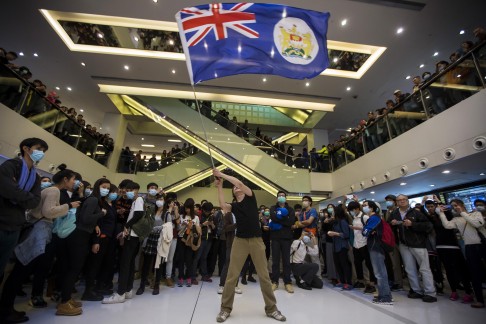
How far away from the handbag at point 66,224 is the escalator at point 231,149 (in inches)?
298

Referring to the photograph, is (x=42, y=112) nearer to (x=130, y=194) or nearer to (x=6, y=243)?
(x=130, y=194)

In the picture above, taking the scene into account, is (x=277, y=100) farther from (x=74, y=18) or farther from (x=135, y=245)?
(x=135, y=245)

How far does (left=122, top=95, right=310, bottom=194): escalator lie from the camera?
10016 mm

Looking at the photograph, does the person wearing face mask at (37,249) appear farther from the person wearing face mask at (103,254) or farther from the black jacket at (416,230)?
the black jacket at (416,230)

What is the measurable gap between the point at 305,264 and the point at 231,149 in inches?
258

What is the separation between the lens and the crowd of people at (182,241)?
7.91ft

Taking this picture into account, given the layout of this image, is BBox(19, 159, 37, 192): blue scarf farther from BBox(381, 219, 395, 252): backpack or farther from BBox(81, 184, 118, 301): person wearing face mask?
BBox(381, 219, 395, 252): backpack

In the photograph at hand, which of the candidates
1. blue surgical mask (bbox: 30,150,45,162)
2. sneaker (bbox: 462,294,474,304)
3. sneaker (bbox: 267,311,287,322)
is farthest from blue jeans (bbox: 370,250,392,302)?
blue surgical mask (bbox: 30,150,45,162)

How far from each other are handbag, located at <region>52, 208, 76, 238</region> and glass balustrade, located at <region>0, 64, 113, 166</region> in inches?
188

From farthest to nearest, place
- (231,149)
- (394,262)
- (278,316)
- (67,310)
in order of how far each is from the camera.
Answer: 1. (231,149)
2. (394,262)
3. (278,316)
4. (67,310)

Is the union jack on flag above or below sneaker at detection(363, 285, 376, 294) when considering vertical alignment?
above


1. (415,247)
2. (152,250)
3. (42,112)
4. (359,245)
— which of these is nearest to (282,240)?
(359,245)

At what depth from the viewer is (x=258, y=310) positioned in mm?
3051

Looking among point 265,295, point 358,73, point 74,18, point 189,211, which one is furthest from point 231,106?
point 265,295
